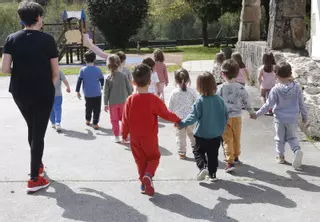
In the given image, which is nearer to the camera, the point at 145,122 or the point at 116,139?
the point at 145,122

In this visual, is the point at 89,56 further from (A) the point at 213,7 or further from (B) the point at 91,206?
(A) the point at 213,7

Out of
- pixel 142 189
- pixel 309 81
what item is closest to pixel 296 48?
pixel 309 81

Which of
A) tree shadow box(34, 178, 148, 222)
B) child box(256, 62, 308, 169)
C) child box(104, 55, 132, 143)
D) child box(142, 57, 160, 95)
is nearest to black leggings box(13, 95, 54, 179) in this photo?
tree shadow box(34, 178, 148, 222)

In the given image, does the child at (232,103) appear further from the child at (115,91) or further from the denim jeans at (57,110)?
the denim jeans at (57,110)

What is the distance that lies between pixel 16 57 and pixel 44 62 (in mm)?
271

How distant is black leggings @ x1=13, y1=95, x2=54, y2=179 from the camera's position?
14.5 ft

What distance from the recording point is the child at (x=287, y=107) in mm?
5000

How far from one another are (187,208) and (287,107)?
6.11 ft

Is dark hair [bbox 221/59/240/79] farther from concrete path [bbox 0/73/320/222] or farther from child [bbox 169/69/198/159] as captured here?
concrete path [bbox 0/73/320/222]

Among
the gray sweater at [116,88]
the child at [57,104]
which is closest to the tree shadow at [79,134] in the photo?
→ the child at [57,104]

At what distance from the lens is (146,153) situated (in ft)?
14.4

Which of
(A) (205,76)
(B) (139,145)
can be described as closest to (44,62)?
(B) (139,145)

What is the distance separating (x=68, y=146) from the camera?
6273mm

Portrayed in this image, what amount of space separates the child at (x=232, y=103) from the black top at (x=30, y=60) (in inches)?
75.0
